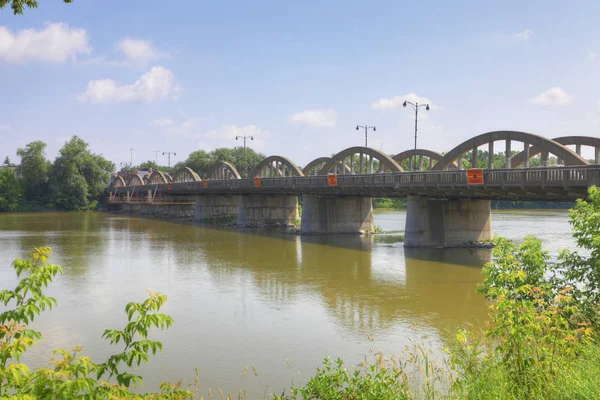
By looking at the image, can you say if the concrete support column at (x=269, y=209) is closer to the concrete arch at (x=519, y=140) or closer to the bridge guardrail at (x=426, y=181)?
the bridge guardrail at (x=426, y=181)

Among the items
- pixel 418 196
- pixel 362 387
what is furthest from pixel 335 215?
pixel 362 387

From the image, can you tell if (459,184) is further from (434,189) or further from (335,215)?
(335,215)

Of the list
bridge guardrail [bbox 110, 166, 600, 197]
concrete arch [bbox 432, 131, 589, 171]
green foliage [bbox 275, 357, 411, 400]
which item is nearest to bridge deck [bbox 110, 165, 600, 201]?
bridge guardrail [bbox 110, 166, 600, 197]

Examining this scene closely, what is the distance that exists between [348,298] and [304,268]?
27.3 feet

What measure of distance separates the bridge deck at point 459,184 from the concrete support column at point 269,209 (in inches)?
224

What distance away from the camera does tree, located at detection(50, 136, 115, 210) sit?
102 metres

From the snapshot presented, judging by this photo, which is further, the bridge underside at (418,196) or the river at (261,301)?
the bridge underside at (418,196)

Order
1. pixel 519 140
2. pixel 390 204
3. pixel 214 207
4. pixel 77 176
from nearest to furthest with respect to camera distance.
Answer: pixel 519 140 < pixel 214 207 < pixel 77 176 < pixel 390 204

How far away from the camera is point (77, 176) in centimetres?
10269

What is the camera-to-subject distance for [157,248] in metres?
40.7

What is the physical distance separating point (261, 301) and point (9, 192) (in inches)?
3757

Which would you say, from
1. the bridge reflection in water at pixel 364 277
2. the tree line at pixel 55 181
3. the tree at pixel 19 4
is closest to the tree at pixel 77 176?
the tree line at pixel 55 181

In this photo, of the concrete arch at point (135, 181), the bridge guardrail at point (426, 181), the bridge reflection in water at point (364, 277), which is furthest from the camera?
the concrete arch at point (135, 181)

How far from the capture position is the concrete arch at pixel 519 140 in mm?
29859
